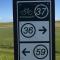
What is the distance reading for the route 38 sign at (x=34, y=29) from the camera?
1137 mm

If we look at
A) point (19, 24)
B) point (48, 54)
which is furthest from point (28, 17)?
point (48, 54)

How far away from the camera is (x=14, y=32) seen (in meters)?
1.14

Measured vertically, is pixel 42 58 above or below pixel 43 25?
below

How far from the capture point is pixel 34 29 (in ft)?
3.74

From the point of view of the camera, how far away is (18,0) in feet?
3.75

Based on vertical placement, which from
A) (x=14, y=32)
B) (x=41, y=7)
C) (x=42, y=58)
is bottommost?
(x=42, y=58)

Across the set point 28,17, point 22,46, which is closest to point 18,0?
point 28,17

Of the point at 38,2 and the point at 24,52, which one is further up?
the point at 38,2

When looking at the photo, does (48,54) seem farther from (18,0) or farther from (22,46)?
(18,0)

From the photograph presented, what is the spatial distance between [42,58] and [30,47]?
7cm

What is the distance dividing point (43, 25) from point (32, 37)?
0.22 feet

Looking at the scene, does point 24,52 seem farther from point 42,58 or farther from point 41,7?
point 41,7

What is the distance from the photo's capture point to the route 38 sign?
1137 mm

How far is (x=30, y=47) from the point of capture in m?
1.14
